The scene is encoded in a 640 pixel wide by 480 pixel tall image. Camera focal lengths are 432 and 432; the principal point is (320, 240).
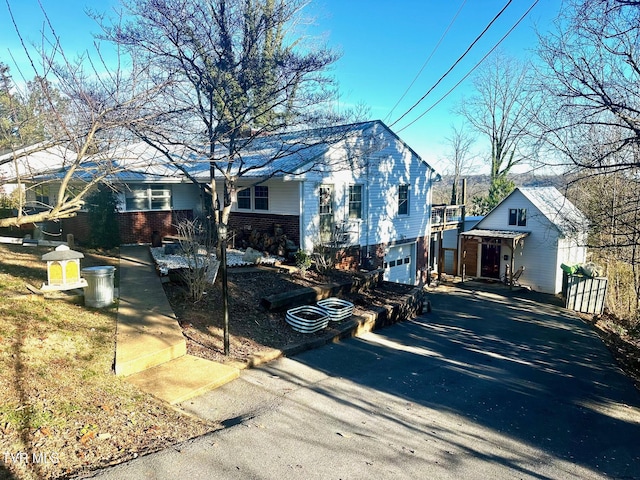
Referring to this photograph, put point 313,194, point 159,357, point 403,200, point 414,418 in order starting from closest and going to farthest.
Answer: point 414,418, point 159,357, point 313,194, point 403,200

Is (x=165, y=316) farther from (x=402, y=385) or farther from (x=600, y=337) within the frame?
(x=600, y=337)

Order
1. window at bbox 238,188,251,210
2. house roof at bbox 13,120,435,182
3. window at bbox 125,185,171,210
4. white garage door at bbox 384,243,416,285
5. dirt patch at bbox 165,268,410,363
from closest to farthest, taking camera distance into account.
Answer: dirt patch at bbox 165,268,410,363
house roof at bbox 13,120,435,182
window at bbox 238,188,251,210
window at bbox 125,185,171,210
white garage door at bbox 384,243,416,285

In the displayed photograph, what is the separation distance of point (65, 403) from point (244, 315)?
181 inches

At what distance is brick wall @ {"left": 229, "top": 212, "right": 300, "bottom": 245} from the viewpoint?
1365cm

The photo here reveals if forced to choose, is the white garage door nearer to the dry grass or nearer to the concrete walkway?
the concrete walkway

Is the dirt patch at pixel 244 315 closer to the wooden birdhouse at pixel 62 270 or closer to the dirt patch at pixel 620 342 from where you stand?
the wooden birdhouse at pixel 62 270

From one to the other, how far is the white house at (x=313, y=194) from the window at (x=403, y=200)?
0.04 meters

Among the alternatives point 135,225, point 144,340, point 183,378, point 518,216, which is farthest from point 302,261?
point 518,216

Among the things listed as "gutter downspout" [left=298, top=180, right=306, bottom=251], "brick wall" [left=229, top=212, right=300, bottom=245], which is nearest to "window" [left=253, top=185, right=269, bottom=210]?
"brick wall" [left=229, top=212, right=300, bottom=245]

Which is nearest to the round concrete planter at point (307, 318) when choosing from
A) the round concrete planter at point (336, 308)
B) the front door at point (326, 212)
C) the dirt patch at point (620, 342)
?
the round concrete planter at point (336, 308)

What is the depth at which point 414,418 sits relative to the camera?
221 inches

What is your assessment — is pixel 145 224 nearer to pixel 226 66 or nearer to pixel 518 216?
pixel 226 66

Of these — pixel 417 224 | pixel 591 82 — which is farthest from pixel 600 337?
pixel 591 82

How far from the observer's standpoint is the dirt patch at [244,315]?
23.8ft
